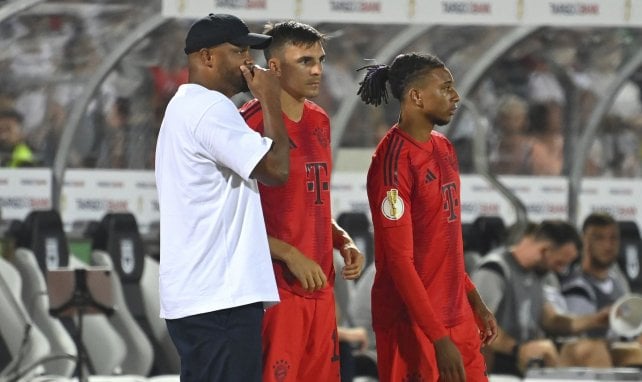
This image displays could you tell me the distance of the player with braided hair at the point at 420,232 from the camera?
503 cm

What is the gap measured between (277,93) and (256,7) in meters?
4.98

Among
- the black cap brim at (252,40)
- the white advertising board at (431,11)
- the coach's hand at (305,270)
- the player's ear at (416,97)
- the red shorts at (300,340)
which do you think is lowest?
the red shorts at (300,340)

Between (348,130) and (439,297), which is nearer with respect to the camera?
(439,297)

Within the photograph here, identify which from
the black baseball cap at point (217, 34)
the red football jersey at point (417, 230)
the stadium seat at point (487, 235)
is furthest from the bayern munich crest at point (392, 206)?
the stadium seat at point (487, 235)

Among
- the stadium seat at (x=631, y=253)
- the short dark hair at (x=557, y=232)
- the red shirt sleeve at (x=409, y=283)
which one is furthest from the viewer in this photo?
the stadium seat at (x=631, y=253)

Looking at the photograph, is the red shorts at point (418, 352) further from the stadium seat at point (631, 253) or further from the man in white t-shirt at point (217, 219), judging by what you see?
the stadium seat at point (631, 253)

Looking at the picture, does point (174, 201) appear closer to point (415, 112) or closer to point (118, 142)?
point (415, 112)

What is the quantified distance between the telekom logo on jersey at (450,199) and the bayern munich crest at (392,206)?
0.17 metres

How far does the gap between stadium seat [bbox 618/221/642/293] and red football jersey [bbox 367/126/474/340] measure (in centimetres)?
531

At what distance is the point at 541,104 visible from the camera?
35.7ft

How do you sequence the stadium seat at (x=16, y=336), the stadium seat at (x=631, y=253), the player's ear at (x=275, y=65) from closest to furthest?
the player's ear at (x=275, y=65), the stadium seat at (x=16, y=336), the stadium seat at (x=631, y=253)

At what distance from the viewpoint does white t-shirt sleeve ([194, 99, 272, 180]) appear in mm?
4254

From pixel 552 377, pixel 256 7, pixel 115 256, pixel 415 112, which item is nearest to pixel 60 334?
pixel 115 256

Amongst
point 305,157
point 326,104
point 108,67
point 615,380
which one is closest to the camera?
point 305,157
